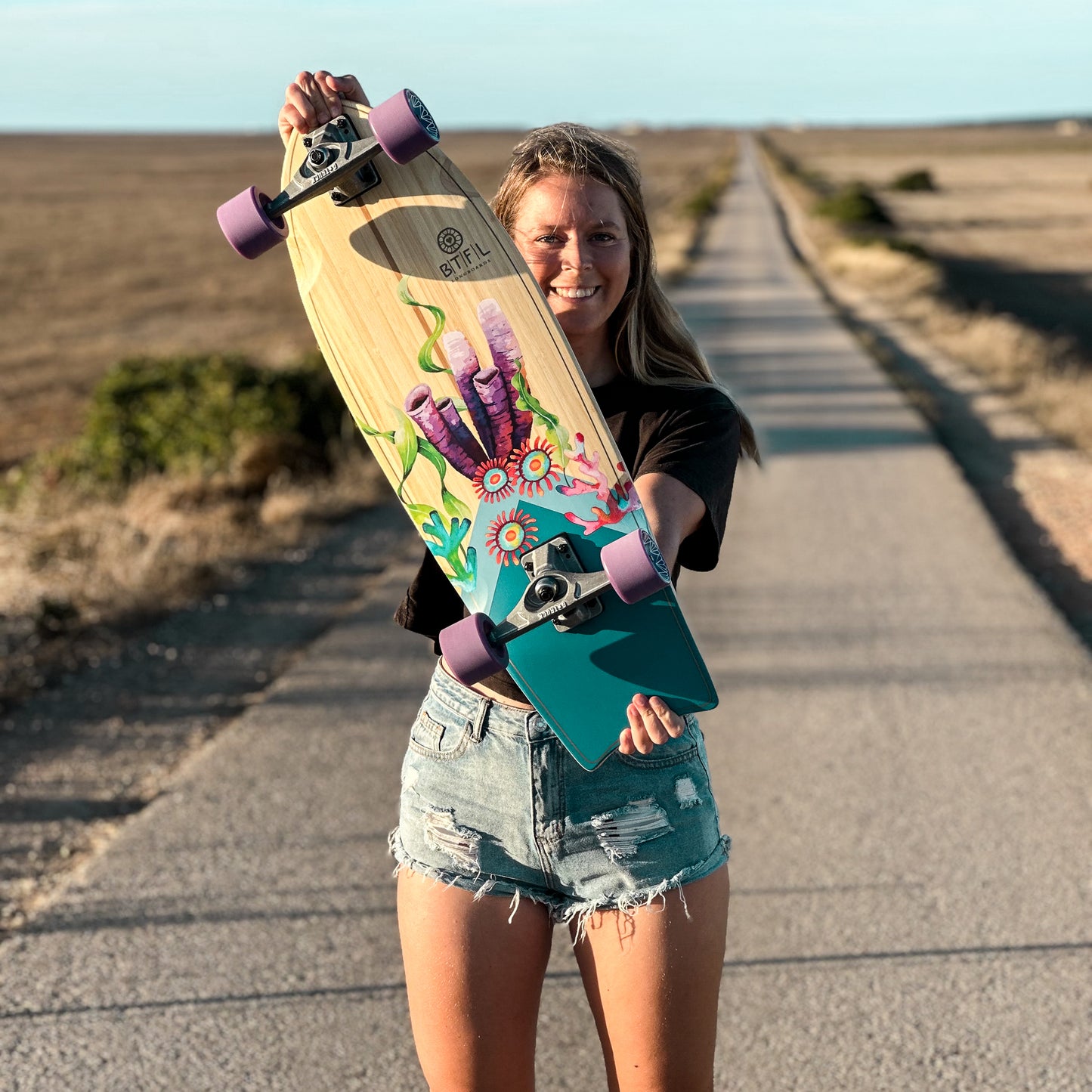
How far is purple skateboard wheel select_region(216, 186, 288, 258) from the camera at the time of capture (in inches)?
77.7

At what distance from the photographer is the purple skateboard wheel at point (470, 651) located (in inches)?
70.6

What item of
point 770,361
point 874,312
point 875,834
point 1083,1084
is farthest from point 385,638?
point 874,312

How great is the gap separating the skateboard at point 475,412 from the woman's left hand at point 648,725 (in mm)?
62

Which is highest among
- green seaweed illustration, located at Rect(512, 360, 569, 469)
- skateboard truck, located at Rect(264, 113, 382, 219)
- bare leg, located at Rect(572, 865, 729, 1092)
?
skateboard truck, located at Rect(264, 113, 382, 219)

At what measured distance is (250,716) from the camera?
4.70m

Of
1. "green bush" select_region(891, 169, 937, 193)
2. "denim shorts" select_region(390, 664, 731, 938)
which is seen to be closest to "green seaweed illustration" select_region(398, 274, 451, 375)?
"denim shorts" select_region(390, 664, 731, 938)

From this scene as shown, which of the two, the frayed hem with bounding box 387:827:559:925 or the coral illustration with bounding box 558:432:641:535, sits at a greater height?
the coral illustration with bounding box 558:432:641:535

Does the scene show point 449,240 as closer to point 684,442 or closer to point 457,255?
point 457,255

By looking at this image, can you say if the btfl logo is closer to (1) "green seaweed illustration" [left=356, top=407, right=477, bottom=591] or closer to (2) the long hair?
(2) the long hair

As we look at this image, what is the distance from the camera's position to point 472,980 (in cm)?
184

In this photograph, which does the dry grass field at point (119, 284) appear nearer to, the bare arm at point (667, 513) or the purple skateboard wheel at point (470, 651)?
the bare arm at point (667, 513)

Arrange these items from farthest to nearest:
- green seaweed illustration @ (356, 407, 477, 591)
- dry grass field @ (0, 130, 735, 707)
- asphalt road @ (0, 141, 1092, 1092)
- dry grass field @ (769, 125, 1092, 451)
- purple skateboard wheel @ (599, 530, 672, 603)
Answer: dry grass field @ (769, 125, 1092, 451), dry grass field @ (0, 130, 735, 707), asphalt road @ (0, 141, 1092, 1092), green seaweed illustration @ (356, 407, 477, 591), purple skateboard wheel @ (599, 530, 672, 603)

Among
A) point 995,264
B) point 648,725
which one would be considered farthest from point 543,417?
point 995,264

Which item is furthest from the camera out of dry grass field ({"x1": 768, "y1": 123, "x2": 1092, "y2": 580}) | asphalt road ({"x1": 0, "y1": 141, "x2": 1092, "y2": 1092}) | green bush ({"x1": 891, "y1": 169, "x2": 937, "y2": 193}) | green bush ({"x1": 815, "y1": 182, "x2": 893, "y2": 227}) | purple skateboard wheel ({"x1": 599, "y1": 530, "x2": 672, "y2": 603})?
green bush ({"x1": 891, "y1": 169, "x2": 937, "y2": 193})
